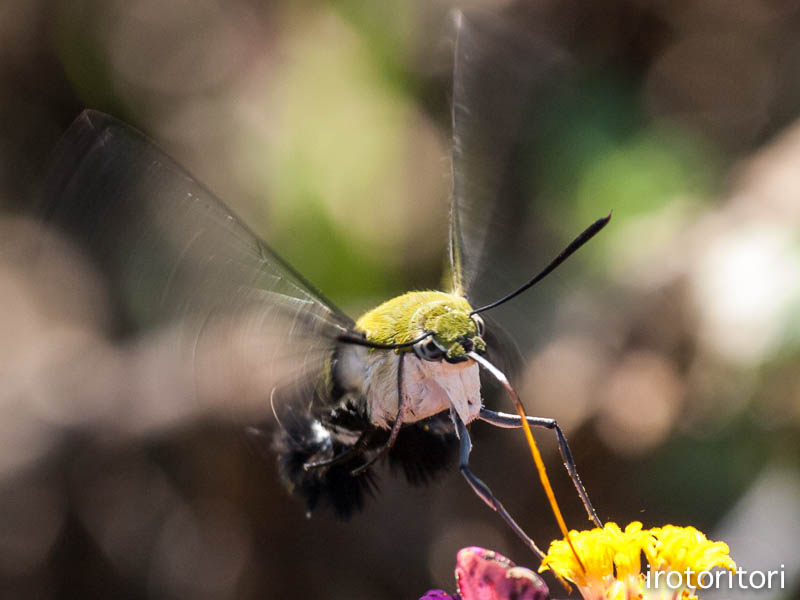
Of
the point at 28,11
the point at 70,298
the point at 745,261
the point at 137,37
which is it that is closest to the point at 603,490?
the point at 745,261

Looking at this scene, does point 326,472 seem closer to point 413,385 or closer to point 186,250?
point 413,385

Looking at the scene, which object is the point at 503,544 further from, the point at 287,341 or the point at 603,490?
the point at 287,341

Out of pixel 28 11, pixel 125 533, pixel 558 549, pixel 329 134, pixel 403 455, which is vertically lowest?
pixel 558 549

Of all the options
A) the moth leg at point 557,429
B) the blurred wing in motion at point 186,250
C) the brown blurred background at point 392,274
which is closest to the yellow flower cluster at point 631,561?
the moth leg at point 557,429

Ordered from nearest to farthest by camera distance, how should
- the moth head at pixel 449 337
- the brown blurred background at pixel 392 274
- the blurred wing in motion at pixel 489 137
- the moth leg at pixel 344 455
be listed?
the moth head at pixel 449 337
the moth leg at pixel 344 455
the blurred wing in motion at pixel 489 137
the brown blurred background at pixel 392 274

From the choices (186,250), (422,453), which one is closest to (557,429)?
(422,453)

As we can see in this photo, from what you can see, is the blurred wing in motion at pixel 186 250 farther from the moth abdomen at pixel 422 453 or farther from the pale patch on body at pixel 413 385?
the moth abdomen at pixel 422 453

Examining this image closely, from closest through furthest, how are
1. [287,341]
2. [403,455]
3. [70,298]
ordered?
1. [287,341]
2. [403,455]
3. [70,298]
